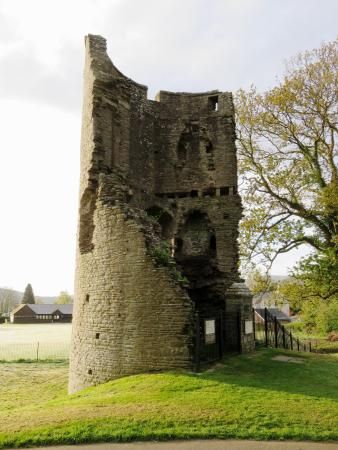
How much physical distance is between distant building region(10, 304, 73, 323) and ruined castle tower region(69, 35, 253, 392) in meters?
66.3

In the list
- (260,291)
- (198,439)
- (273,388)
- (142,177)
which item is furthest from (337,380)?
(260,291)

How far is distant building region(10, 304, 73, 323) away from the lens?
257 feet

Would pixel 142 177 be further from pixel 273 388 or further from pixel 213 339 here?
pixel 273 388

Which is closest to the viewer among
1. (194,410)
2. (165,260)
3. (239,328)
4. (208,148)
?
(194,410)

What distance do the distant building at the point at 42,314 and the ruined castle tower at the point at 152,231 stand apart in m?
66.3

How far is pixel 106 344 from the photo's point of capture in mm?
11000

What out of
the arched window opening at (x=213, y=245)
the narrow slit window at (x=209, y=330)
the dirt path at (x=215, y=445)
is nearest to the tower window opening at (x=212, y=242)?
the arched window opening at (x=213, y=245)

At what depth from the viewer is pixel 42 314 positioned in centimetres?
7988

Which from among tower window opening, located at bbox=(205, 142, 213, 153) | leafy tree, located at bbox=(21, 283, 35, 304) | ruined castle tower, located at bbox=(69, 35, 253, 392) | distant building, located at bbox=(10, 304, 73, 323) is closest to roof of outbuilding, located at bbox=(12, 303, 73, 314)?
distant building, located at bbox=(10, 304, 73, 323)

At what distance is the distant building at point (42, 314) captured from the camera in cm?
7819

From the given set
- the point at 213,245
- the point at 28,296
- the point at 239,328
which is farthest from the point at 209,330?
the point at 28,296

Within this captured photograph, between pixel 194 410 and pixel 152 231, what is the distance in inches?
213

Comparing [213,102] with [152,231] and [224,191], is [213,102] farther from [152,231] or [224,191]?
[152,231]

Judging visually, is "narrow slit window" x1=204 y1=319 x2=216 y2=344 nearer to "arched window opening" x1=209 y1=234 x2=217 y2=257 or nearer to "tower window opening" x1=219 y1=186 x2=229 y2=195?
"arched window opening" x1=209 y1=234 x2=217 y2=257
